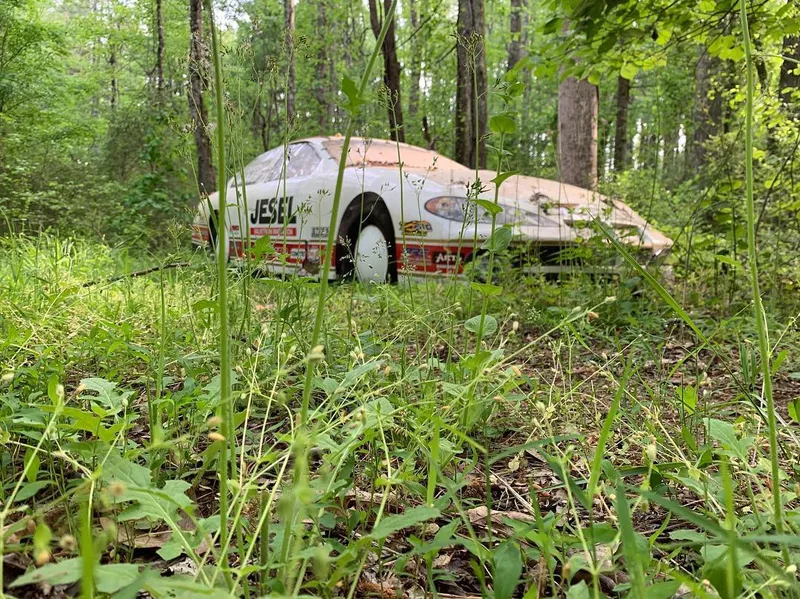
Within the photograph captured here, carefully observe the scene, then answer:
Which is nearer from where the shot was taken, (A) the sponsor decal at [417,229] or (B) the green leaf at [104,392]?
(B) the green leaf at [104,392]

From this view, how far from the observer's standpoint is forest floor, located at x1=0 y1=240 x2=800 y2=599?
0.69 m

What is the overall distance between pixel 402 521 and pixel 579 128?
6685 mm

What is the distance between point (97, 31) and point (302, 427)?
19.7 meters

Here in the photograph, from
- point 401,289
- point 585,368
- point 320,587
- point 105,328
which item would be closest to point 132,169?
point 401,289

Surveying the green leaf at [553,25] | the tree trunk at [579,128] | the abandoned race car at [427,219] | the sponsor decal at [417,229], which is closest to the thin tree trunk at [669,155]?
the tree trunk at [579,128]

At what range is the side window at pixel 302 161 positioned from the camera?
5.52m

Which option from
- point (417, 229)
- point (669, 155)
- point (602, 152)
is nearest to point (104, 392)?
point (417, 229)

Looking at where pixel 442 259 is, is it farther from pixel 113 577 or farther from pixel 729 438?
pixel 113 577

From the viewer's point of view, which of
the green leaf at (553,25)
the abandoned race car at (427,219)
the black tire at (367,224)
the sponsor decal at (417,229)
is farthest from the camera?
the black tire at (367,224)

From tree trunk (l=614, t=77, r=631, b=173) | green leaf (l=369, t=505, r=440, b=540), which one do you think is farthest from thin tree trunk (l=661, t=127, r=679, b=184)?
green leaf (l=369, t=505, r=440, b=540)

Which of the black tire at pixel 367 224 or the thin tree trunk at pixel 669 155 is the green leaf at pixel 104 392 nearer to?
the black tire at pixel 367 224

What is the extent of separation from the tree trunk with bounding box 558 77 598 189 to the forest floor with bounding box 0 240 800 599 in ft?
16.1

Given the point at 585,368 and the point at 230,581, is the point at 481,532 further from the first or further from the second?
the point at 585,368

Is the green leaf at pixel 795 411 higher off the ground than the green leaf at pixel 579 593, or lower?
higher
